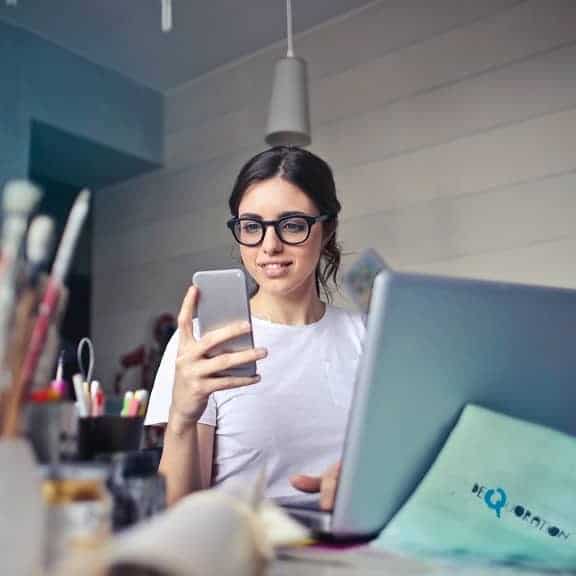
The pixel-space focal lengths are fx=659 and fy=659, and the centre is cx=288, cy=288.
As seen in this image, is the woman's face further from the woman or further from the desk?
the desk

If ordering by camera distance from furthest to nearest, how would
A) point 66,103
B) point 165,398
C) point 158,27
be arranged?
point 66,103
point 158,27
point 165,398

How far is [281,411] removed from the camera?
116 cm

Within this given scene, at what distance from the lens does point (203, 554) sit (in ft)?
1.22

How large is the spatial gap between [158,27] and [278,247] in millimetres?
2054

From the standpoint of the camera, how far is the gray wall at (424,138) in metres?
2.29

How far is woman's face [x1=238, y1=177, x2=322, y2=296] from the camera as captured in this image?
1.21 meters

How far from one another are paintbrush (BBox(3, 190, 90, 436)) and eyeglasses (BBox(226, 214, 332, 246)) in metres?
0.74

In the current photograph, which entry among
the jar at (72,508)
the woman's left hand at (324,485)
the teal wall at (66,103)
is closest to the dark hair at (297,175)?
the woman's left hand at (324,485)

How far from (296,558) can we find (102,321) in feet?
10.7

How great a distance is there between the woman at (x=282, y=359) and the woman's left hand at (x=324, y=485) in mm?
114

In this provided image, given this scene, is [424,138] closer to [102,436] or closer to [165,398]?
[165,398]

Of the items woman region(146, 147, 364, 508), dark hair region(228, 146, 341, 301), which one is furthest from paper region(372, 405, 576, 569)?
dark hair region(228, 146, 341, 301)

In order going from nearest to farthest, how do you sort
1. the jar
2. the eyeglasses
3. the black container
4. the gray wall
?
1. the jar
2. the black container
3. the eyeglasses
4. the gray wall

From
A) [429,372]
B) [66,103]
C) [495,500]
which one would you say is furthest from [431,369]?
[66,103]
